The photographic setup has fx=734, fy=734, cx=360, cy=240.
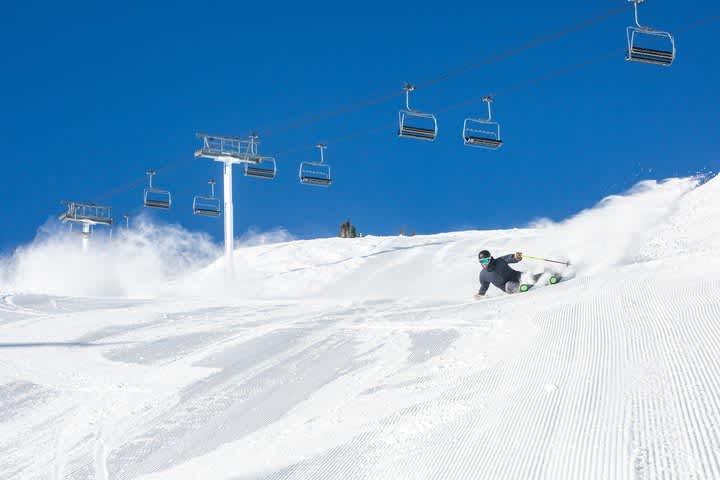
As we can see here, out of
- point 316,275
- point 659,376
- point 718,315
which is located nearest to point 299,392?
point 659,376

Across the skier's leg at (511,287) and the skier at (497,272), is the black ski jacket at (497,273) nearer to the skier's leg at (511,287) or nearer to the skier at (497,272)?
the skier at (497,272)

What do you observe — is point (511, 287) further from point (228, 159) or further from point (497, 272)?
point (228, 159)

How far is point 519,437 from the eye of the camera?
15.4 ft

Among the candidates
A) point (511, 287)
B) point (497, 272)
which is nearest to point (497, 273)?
point (497, 272)

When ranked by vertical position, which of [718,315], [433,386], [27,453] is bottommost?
[27,453]

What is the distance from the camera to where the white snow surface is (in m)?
4.54

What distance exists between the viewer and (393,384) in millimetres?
6738

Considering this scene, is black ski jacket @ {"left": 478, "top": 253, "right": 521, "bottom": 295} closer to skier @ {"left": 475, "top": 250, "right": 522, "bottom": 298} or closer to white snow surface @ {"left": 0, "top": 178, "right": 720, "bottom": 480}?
skier @ {"left": 475, "top": 250, "right": 522, "bottom": 298}

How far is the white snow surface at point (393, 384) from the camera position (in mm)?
4543

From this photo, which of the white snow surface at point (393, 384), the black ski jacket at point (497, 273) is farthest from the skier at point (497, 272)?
the white snow surface at point (393, 384)

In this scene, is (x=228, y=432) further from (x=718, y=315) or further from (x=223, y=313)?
(x=223, y=313)

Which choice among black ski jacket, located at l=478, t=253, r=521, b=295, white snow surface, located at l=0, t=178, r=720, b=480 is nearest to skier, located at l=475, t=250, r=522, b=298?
black ski jacket, located at l=478, t=253, r=521, b=295

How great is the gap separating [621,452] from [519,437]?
2.44 ft

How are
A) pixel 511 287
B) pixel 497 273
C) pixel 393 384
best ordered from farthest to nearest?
pixel 497 273 → pixel 511 287 → pixel 393 384
